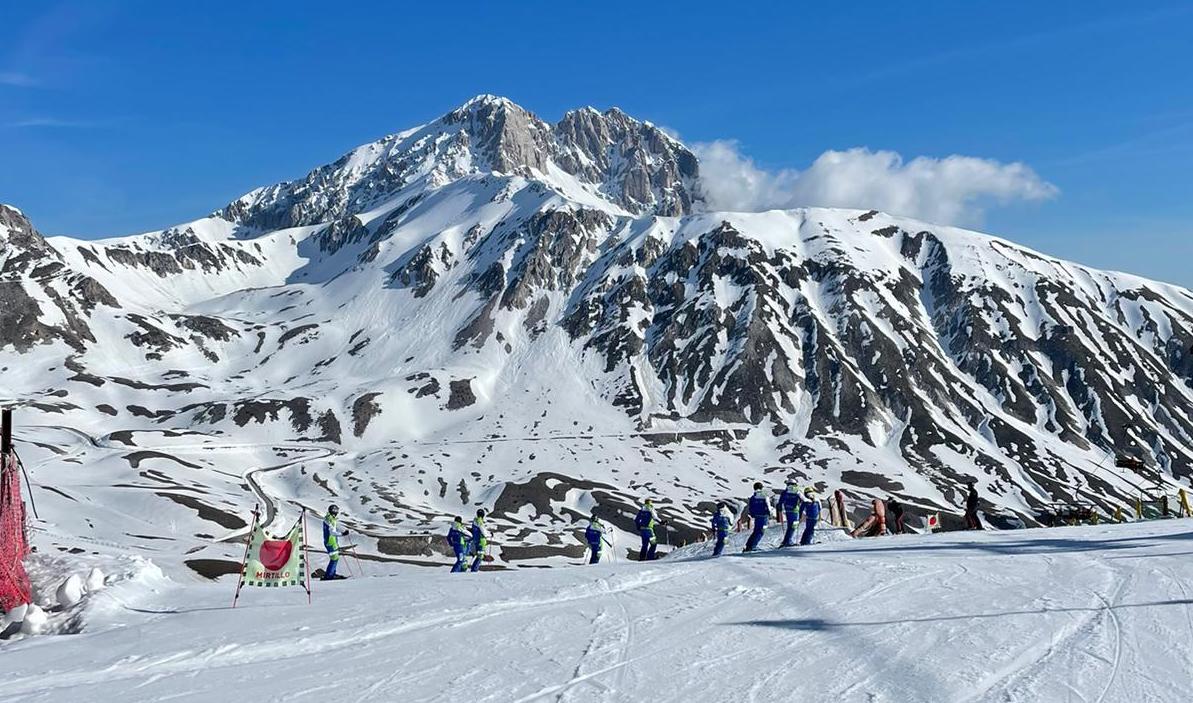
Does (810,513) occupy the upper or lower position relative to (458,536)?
upper

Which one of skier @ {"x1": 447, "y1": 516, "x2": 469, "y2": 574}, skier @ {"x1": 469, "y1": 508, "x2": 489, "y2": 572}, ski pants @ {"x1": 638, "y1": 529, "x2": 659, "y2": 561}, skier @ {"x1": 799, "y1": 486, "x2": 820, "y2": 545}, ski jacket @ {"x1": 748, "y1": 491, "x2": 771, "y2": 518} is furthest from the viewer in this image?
ski pants @ {"x1": 638, "y1": 529, "x2": 659, "y2": 561}

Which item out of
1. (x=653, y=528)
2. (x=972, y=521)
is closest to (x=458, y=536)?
(x=653, y=528)

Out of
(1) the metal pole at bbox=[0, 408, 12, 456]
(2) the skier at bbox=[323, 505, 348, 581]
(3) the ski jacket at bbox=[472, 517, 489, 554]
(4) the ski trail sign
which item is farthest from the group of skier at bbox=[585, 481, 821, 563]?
(1) the metal pole at bbox=[0, 408, 12, 456]

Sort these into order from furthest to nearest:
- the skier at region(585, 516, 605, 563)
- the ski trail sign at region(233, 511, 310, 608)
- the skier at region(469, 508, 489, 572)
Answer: the skier at region(585, 516, 605, 563)
the skier at region(469, 508, 489, 572)
the ski trail sign at region(233, 511, 310, 608)

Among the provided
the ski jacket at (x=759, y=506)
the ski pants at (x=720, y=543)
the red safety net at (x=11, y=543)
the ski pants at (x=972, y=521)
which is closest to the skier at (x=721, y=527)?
the ski pants at (x=720, y=543)

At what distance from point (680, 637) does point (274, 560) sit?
38.3 ft

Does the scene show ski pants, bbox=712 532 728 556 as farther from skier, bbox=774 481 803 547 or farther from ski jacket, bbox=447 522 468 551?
ski jacket, bbox=447 522 468 551

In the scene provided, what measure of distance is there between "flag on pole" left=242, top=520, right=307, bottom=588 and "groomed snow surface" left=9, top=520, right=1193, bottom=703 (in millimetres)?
697

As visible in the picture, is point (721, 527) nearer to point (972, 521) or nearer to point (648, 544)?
point (648, 544)

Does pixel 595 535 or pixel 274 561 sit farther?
pixel 595 535

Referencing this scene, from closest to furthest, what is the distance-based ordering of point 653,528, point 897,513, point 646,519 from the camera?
point 646,519
point 653,528
point 897,513

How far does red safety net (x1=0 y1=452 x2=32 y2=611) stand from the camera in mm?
22859

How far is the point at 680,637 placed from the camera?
15.2 metres

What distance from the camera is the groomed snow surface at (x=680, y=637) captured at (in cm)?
1209
